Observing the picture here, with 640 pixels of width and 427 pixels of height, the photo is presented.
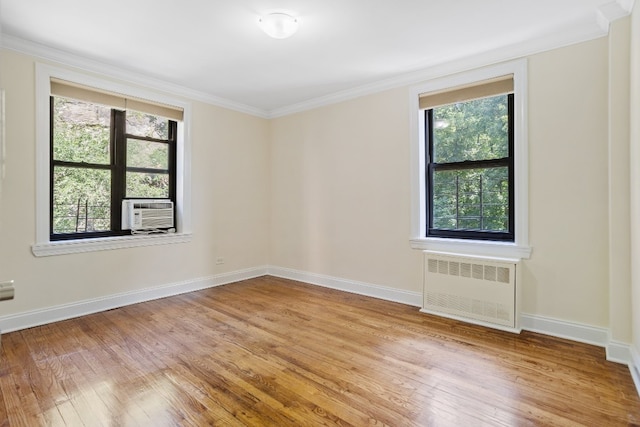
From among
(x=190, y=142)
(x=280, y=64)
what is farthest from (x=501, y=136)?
(x=190, y=142)

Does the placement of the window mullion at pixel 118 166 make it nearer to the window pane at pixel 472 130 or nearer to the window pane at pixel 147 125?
the window pane at pixel 147 125

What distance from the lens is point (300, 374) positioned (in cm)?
238

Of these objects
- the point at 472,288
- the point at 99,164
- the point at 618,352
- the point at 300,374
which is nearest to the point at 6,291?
the point at 300,374

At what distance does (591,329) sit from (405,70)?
2.98 metres

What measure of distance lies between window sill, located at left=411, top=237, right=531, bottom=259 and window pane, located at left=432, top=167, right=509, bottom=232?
21 centimetres

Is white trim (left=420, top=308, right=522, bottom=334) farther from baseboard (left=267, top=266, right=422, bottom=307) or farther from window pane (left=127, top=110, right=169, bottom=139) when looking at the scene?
window pane (left=127, top=110, right=169, bottom=139)

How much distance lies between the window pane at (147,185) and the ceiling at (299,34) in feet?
3.72

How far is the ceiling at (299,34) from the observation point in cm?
255

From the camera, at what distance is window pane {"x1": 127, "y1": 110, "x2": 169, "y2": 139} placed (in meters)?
4.00

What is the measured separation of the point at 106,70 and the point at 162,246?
2000mm

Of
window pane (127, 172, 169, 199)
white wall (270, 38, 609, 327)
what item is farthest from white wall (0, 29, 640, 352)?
window pane (127, 172, 169, 199)

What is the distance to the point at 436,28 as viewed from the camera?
288cm

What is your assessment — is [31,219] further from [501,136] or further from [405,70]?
[501,136]

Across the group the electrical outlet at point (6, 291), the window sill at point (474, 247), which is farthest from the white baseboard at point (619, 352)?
the electrical outlet at point (6, 291)
